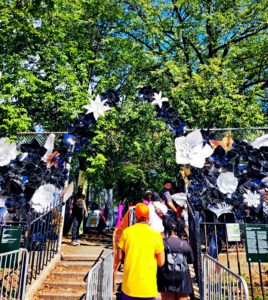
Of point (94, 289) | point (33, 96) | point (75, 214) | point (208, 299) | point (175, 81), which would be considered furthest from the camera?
Answer: point (175, 81)

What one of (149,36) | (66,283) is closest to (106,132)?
(149,36)

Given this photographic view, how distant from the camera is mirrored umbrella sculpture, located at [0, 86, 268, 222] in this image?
847 centimetres

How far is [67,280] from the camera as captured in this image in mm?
7059

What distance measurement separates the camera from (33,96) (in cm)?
1249

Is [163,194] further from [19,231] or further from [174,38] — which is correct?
[174,38]

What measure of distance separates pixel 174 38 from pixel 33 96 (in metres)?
7.25

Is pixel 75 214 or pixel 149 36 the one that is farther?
pixel 149 36

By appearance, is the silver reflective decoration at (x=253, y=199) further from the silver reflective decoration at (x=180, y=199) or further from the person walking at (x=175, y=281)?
the person walking at (x=175, y=281)

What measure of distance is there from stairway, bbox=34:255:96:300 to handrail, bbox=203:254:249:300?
2203mm

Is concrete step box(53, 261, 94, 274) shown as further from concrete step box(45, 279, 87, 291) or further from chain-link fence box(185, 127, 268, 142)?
chain-link fence box(185, 127, 268, 142)

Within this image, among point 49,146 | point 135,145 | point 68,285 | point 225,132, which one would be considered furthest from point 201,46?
point 68,285

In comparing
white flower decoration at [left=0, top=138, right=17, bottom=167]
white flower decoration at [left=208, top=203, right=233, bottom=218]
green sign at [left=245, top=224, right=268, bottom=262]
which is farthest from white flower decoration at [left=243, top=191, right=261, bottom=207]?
white flower decoration at [left=0, top=138, right=17, bottom=167]

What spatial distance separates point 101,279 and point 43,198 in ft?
12.8

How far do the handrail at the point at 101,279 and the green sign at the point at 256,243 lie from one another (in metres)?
2.45
